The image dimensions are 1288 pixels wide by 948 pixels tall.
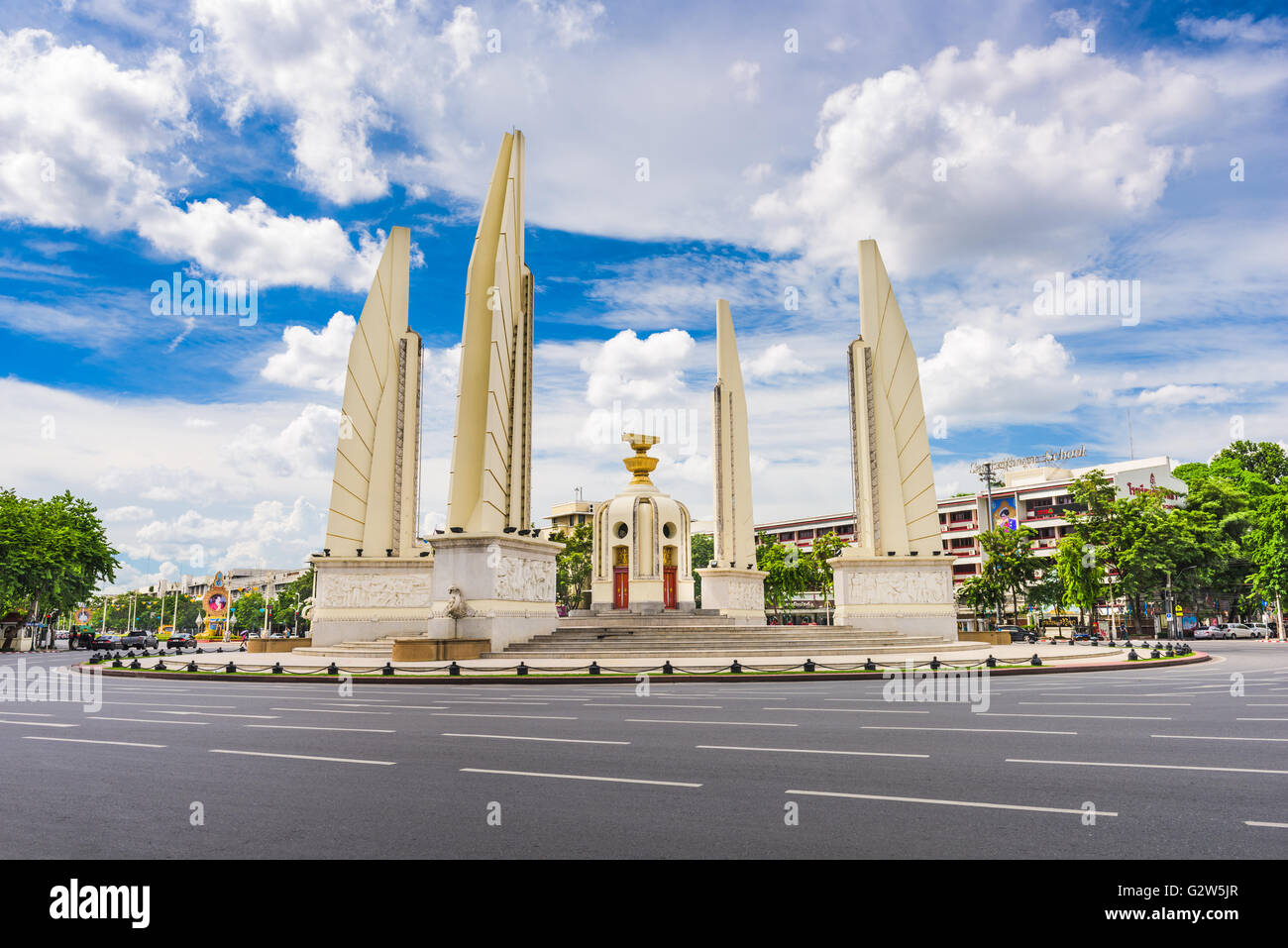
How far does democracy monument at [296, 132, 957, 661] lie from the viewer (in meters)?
27.2

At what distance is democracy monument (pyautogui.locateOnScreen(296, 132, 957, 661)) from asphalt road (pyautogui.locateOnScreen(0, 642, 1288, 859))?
13.7 meters

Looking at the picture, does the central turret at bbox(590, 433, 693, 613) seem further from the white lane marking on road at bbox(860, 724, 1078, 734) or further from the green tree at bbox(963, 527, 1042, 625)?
the white lane marking on road at bbox(860, 724, 1078, 734)

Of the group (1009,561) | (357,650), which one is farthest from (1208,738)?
(1009,561)

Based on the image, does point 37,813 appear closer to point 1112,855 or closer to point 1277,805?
point 1112,855

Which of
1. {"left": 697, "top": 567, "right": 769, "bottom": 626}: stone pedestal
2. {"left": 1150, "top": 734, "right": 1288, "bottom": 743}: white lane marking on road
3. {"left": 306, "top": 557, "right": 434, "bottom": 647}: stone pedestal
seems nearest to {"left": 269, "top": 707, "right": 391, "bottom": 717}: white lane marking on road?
{"left": 1150, "top": 734, "right": 1288, "bottom": 743}: white lane marking on road

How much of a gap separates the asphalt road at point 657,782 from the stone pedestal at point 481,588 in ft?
39.5

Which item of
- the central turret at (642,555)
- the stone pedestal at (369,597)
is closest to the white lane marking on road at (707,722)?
the stone pedestal at (369,597)

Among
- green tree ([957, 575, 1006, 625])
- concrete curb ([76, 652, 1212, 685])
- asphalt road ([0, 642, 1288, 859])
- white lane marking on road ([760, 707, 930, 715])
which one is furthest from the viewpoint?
green tree ([957, 575, 1006, 625])

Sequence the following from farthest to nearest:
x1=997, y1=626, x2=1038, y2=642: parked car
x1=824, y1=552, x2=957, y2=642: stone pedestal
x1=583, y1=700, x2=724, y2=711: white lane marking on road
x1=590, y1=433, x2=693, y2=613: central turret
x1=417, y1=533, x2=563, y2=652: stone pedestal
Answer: x1=997, y1=626, x2=1038, y2=642: parked car → x1=590, y1=433, x2=693, y2=613: central turret → x1=824, y1=552, x2=957, y2=642: stone pedestal → x1=417, y1=533, x2=563, y2=652: stone pedestal → x1=583, y1=700, x2=724, y2=711: white lane marking on road

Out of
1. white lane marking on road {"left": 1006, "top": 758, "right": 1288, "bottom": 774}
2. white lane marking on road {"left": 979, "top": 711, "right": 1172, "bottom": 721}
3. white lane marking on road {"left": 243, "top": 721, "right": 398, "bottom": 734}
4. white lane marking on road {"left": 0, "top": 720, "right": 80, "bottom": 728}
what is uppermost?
white lane marking on road {"left": 1006, "top": 758, "right": 1288, "bottom": 774}

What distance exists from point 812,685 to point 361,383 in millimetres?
26122

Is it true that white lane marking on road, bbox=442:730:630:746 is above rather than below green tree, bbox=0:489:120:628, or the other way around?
below

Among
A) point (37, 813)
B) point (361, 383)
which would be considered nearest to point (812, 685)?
point (37, 813)

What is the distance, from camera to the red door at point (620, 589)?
147ft
